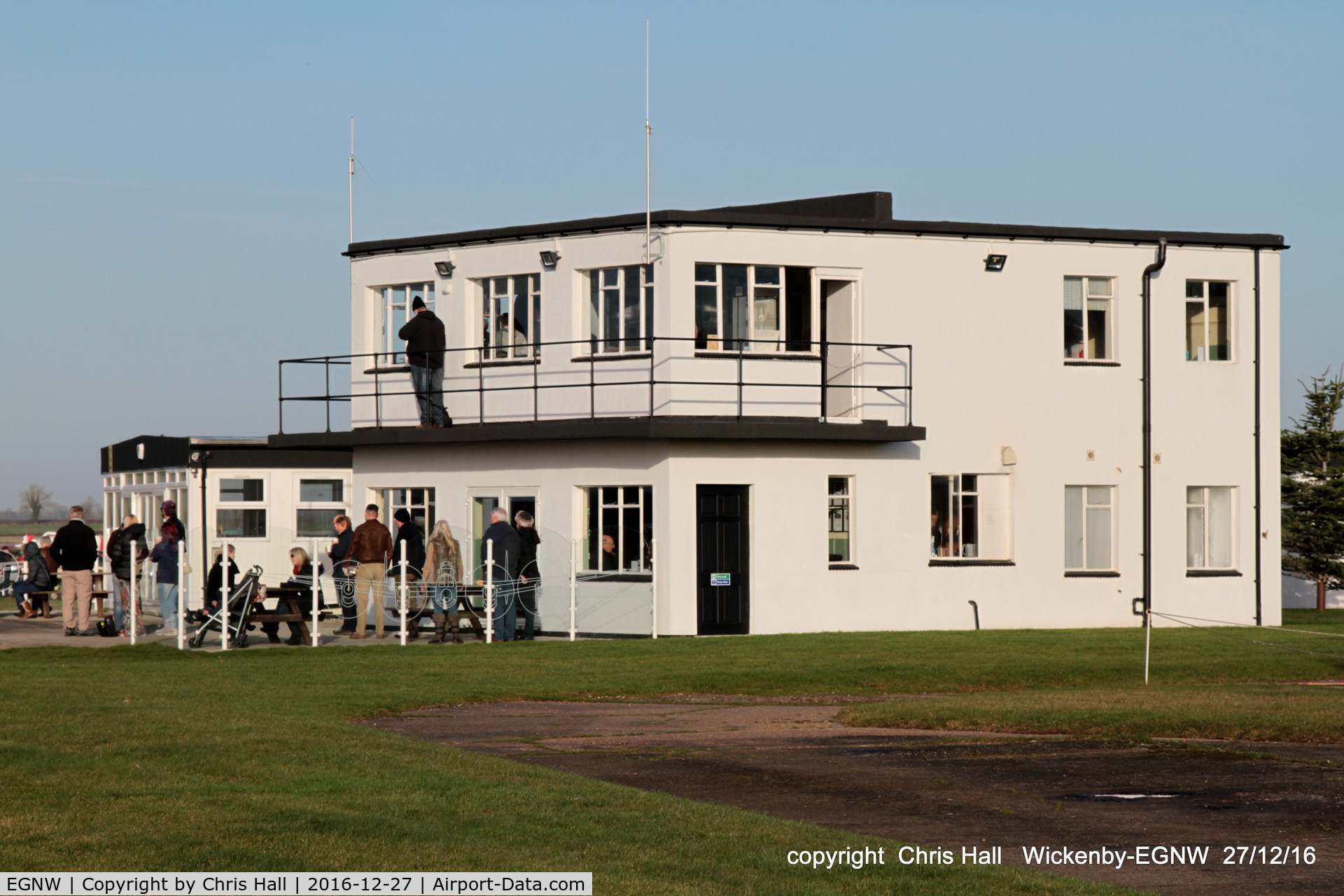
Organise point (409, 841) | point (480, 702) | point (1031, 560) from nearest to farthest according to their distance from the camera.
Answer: point (409, 841)
point (480, 702)
point (1031, 560)

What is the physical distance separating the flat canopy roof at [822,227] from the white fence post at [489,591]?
5.51 meters

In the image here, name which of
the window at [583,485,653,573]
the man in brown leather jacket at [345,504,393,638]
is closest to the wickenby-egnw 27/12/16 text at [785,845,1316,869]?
the man in brown leather jacket at [345,504,393,638]

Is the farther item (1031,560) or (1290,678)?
(1031,560)

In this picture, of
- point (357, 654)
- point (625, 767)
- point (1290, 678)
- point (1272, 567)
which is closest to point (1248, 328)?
point (1272, 567)

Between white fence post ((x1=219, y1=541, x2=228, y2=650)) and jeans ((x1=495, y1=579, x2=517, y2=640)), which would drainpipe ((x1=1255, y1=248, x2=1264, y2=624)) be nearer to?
jeans ((x1=495, y1=579, x2=517, y2=640))

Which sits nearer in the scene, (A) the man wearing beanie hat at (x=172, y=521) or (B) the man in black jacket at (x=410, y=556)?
(B) the man in black jacket at (x=410, y=556)

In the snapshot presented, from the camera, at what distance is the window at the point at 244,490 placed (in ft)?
111

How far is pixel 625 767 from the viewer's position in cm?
1161

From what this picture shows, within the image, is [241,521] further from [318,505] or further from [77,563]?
[77,563]

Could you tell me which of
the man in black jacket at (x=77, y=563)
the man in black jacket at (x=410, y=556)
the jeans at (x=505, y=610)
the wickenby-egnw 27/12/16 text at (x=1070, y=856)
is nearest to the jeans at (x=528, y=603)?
the jeans at (x=505, y=610)

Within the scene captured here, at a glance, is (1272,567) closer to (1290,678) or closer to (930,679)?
(1290,678)

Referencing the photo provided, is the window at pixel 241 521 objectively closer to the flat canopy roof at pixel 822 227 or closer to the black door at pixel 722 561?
the flat canopy roof at pixel 822 227

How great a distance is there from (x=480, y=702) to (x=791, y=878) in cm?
948

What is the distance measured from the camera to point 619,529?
2550 cm
